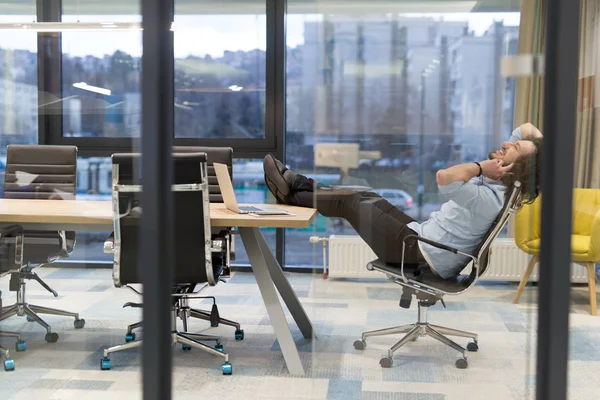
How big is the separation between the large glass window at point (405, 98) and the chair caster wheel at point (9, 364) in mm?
1677

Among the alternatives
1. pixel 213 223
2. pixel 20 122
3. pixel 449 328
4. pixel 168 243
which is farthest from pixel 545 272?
pixel 20 122

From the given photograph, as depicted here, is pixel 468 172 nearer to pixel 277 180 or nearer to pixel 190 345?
pixel 190 345

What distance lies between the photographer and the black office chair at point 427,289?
2.60 meters

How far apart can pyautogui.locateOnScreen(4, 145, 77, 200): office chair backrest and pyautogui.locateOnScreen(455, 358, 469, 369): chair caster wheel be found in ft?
7.31

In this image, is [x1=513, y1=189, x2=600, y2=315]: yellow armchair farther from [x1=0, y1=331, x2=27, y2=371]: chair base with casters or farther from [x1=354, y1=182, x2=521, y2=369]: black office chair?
[x1=0, y1=331, x2=27, y2=371]: chair base with casters

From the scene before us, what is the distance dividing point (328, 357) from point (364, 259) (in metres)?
0.57

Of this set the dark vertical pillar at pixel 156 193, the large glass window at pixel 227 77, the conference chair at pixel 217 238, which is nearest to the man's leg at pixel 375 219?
the conference chair at pixel 217 238

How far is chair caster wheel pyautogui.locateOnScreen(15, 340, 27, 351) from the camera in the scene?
3.12 meters

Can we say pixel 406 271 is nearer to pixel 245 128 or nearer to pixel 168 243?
pixel 168 243

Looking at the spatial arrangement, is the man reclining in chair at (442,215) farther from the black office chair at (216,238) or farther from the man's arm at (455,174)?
the black office chair at (216,238)

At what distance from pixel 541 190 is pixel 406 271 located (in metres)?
1.31

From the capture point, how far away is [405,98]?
2.39 meters

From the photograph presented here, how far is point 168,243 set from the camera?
4.57ft

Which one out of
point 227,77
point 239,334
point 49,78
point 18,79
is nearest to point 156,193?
point 239,334
